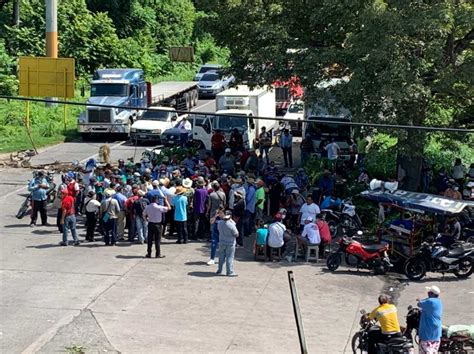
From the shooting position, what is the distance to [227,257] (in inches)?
774

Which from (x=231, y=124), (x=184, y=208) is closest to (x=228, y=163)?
(x=184, y=208)

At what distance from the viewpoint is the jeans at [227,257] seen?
19.5 metres

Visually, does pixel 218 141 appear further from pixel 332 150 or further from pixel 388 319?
pixel 388 319

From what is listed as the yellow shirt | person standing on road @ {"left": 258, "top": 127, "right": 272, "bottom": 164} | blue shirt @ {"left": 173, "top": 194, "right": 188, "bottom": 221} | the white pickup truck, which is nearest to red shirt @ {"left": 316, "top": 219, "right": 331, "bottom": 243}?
blue shirt @ {"left": 173, "top": 194, "right": 188, "bottom": 221}

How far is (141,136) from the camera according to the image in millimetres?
37000

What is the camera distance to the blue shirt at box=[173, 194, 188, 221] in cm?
2209

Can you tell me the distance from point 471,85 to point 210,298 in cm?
893

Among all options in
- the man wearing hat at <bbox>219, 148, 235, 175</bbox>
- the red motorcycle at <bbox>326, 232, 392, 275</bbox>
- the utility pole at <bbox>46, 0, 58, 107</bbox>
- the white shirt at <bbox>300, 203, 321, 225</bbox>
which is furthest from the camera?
the utility pole at <bbox>46, 0, 58, 107</bbox>

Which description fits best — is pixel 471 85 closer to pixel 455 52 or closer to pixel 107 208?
pixel 455 52

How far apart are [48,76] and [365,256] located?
20552 mm

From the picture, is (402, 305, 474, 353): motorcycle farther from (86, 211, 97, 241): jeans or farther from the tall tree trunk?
the tall tree trunk

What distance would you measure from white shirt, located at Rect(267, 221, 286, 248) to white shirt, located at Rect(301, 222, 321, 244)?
0.55m

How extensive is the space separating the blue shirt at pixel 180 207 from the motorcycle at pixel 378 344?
7.60 meters

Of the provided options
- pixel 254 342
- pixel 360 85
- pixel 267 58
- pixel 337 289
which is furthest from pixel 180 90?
pixel 254 342
